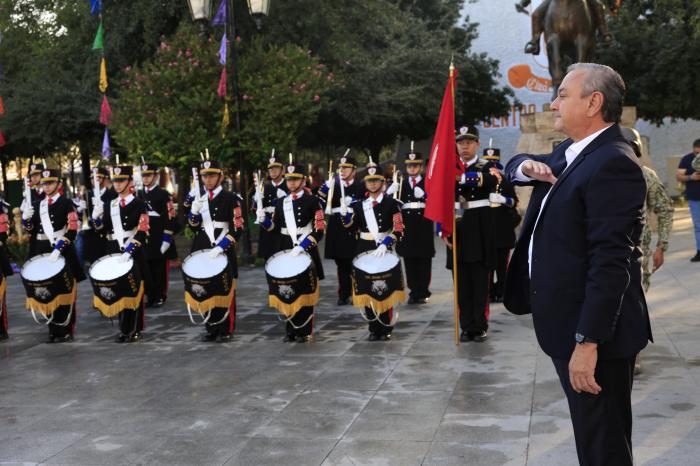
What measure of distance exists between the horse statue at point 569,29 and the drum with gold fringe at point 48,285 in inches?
380

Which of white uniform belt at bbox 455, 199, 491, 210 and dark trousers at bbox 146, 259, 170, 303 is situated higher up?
white uniform belt at bbox 455, 199, 491, 210

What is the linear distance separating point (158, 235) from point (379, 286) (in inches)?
177

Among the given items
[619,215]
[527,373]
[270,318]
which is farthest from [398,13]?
[619,215]

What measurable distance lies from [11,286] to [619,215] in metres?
13.2

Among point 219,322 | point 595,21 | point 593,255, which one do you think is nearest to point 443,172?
point 219,322

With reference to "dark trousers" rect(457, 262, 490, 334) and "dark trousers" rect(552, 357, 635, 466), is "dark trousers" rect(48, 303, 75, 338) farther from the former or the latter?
"dark trousers" rect(552, 357, 635, 466)

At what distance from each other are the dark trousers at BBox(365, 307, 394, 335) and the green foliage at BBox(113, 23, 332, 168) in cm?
770

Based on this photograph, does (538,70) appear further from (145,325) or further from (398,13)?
(145,325)

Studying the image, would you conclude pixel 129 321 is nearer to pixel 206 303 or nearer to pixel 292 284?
pixel 206 303

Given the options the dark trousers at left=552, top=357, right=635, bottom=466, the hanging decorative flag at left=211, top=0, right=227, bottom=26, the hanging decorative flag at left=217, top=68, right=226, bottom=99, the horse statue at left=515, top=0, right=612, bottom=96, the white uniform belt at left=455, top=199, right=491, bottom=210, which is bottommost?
the dark trousers at left=552, top=357, right=635, bottom=466

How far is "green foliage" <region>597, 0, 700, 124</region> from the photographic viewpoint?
2611 centimetres

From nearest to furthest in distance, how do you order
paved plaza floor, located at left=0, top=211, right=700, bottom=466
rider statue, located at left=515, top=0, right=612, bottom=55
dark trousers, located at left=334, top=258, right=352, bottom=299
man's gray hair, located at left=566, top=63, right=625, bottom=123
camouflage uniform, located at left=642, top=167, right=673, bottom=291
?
man's gray hair, located at left=566, top=63, right=625, bottom=123
paved plaza floor, located at left=0, top=211, right=700, bottom=466
camouflage uniform, located at left=642, top=167, right=673, bottom=291
dark trousers, located at left=334, top=258, right=352, bottom=299
rider statue, located at left=515, top=0, right=612, bottom=55

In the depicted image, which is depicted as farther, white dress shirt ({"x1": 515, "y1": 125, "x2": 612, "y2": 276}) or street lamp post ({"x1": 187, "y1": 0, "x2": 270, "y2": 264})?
street lamp post ({"x1": 187, "y1": 0, "x2": 270, "y2": 264})

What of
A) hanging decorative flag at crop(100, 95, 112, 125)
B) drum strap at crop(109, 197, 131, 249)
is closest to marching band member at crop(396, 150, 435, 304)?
drum strap at crop(109, 197, 131, 249)
